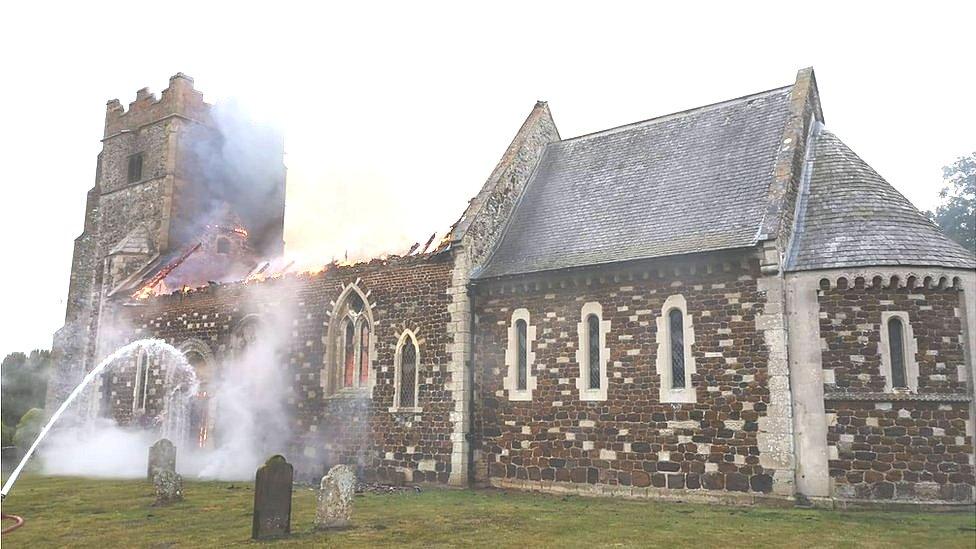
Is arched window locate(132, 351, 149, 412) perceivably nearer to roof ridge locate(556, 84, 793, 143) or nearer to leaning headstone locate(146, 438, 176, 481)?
leaning headstone locate(146, 438, 176, 481)

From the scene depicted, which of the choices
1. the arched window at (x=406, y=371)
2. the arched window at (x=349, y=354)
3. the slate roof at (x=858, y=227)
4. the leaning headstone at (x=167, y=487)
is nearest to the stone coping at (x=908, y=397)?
the slate roof at (x=858, y=227)

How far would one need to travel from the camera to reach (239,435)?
24672 mm

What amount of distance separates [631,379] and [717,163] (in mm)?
6677

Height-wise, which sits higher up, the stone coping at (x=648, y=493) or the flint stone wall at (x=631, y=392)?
Answer: the flint stone wall at (x=631, y=392)

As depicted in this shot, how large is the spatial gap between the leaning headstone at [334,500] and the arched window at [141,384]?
60.1 ft

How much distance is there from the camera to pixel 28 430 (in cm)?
3475

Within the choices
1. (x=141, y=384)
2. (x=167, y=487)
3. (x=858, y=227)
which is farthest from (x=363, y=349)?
(x=858, y=227)

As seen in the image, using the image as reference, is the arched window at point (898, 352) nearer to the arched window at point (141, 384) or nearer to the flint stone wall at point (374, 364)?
the flint stone wall at point (374, 364)

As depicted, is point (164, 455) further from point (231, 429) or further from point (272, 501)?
point (272, 501)

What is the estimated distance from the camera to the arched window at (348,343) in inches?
892

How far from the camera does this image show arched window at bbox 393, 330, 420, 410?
21.1m

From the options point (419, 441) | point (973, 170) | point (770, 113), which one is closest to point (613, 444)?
point (419, 441)

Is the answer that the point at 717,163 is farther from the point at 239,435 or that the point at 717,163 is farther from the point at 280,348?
the point at 239,435

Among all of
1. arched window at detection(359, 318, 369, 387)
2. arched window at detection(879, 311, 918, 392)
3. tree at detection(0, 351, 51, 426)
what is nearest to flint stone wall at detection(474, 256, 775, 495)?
arched window at detection(879, 311, 918, 392)
